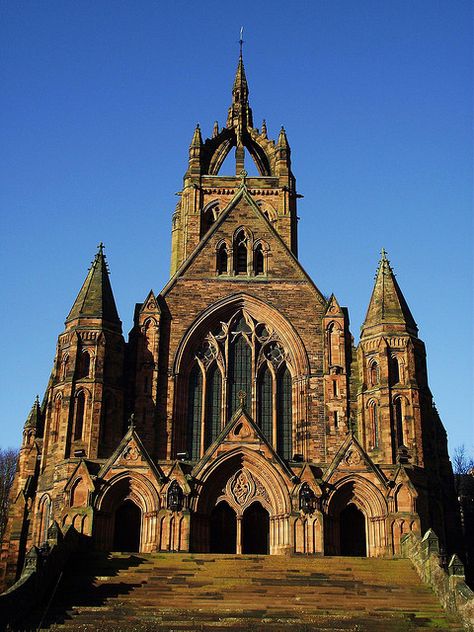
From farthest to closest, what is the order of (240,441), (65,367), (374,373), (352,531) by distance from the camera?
(374,373), (65,367), (352,531), (240,441)

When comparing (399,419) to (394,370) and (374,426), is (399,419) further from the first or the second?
(394,370)

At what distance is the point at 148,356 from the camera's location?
140 ft

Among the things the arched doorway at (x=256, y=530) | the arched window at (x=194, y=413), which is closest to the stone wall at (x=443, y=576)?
the arched doorway at (x=256, y=530)

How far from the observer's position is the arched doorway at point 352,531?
39.8 meters

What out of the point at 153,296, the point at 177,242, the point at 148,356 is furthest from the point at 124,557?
the point at 177,242

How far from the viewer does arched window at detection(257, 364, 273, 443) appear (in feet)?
140

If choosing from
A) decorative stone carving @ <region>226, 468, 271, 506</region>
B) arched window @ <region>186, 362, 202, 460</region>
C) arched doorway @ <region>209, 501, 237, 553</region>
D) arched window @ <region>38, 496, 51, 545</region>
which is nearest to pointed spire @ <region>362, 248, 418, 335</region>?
arched window @ <region>186, 362, 202, 460</region>

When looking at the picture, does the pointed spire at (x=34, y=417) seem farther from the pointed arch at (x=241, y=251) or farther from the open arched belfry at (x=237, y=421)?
the pointed arch at (x=241, y=251)

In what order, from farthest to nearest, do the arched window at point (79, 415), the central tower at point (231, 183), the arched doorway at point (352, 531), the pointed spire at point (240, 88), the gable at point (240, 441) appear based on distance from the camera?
the pointed spire at point (240, 88) < the central tower at point (231, 183) < the arched window at point (79, 415) < the arched doorway at point (352, 531) < the gable at point (240, 441)

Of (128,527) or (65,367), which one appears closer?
(128,527)

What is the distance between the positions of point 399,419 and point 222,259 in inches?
486

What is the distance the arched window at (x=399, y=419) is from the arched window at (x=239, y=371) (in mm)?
6743

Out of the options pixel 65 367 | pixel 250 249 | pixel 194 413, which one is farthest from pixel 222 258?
pixel 65 367

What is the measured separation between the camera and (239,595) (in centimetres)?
2948
